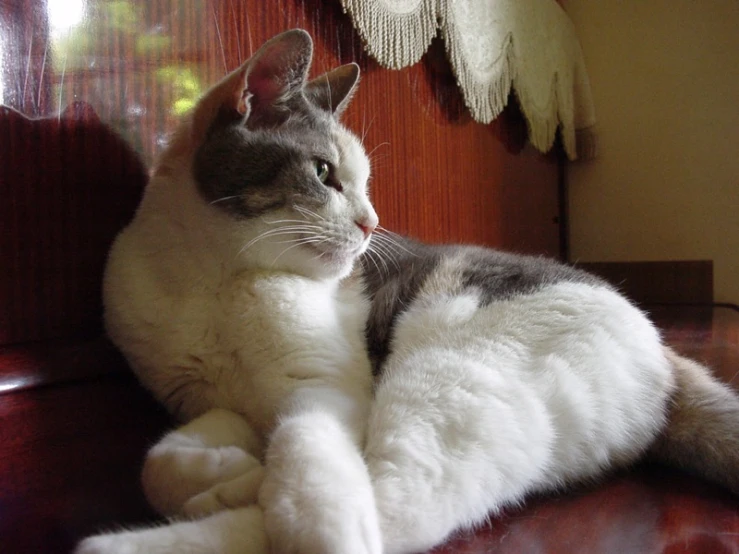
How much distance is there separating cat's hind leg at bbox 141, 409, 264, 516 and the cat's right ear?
0.51 meters

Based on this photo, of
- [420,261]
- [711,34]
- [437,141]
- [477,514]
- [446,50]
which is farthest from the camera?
[711,34]

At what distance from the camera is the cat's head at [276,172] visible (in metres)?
0.92

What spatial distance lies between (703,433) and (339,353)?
1.89ft

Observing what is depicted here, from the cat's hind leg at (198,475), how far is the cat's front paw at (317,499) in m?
0.07

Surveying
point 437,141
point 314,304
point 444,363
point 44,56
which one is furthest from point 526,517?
point 437,141

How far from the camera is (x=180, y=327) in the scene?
3.09 feet

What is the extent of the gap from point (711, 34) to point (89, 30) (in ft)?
10.4

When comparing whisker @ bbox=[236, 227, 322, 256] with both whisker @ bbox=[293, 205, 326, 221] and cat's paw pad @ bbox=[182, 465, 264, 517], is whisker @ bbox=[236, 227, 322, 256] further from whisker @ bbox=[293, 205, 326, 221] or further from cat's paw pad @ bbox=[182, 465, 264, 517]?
cat's paw pad @ bbox=[182, 465, 264, 517]

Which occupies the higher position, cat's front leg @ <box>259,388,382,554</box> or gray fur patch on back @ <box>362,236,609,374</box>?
gray fur patch on back @ <box>362,236,609,374</box>

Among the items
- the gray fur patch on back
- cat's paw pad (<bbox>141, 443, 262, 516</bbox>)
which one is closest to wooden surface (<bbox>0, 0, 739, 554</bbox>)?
cat's paw pad (<bbox>141, 443, 262, 516</bbox>)

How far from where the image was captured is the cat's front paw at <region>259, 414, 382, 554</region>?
1.82 feet

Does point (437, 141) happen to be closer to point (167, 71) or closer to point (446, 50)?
point (446, 50)

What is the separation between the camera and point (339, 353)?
3.08 ft

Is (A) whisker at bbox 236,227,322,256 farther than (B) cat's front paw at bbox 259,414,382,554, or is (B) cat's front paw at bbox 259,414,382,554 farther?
(A) whisker at bbox 236,227,322,256
